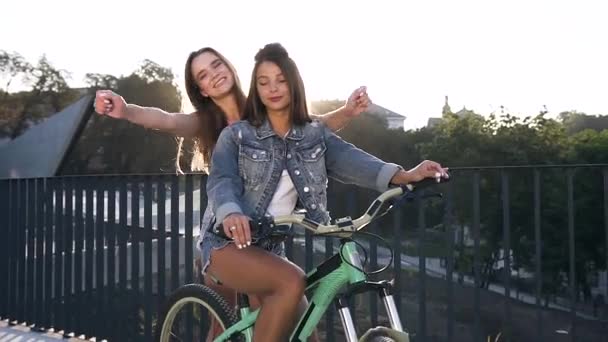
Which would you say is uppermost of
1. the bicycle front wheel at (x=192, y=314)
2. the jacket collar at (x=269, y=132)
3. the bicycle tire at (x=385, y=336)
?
the jacket collar at (x=269, y=132)

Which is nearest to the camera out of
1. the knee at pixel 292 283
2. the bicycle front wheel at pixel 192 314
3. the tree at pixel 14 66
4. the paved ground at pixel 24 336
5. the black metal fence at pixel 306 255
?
the knee at pixel 292 283

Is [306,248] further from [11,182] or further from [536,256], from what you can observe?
[11,182]

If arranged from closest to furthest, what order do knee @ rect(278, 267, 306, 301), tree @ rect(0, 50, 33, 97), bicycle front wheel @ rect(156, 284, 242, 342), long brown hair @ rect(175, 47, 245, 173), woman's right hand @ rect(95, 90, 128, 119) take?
knee @ rect(278, 267, 306, 301) < bicycle front wheel @ rect(156, 284, 242, 342) < woman's right hand @ rect(95, 90, 128, 119) < long brown hair @ rect(175, 47, 245, 173) < tree @ rect(0, 50, 33, 97)

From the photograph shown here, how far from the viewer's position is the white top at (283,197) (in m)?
2.75

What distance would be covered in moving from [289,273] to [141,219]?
97.8 inches

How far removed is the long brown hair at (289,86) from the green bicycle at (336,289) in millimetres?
454

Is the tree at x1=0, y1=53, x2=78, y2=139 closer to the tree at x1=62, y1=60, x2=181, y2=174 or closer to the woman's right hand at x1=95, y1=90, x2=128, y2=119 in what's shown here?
the tree at x1=62, y1=60, x2=181, y2=174

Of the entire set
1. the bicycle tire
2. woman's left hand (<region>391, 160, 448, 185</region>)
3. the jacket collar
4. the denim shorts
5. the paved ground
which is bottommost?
the paved ground

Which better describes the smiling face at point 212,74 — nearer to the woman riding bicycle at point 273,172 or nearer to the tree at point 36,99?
the woman riding bicycle at point 273,172

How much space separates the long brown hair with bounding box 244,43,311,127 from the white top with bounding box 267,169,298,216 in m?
0.21

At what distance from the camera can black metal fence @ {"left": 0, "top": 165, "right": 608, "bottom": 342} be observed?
366 cm

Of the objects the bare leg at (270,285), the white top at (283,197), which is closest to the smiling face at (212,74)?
the white top at (283,197)

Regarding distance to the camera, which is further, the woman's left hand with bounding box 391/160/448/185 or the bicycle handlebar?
the woman's left hand with bounding box 391/160/448/185

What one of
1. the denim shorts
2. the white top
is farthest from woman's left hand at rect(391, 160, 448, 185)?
the denim shorts
